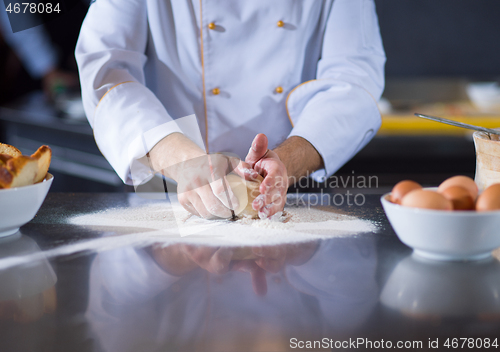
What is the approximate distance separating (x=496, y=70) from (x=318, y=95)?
1.86m

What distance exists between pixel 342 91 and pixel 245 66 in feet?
0.82

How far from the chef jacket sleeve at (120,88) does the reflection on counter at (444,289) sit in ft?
1.77

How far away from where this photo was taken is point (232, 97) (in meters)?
1.09

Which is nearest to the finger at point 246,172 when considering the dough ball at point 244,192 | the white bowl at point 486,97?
the dough ball at point 244,192

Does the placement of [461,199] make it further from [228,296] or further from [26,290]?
[26,290]

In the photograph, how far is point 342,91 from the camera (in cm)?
102

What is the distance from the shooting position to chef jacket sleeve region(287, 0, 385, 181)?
98 cm

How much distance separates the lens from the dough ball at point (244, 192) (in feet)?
2.32

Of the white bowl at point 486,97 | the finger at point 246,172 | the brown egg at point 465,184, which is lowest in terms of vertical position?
the white bowl at point 486,97

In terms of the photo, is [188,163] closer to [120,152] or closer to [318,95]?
[120,152]

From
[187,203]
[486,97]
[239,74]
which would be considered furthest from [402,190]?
[486,97]

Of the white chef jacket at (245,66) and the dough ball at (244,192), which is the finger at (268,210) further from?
the white chef jacket at (245,66)

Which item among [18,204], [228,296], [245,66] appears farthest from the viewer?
[245,66]

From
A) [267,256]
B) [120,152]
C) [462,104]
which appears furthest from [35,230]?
[462,104]
